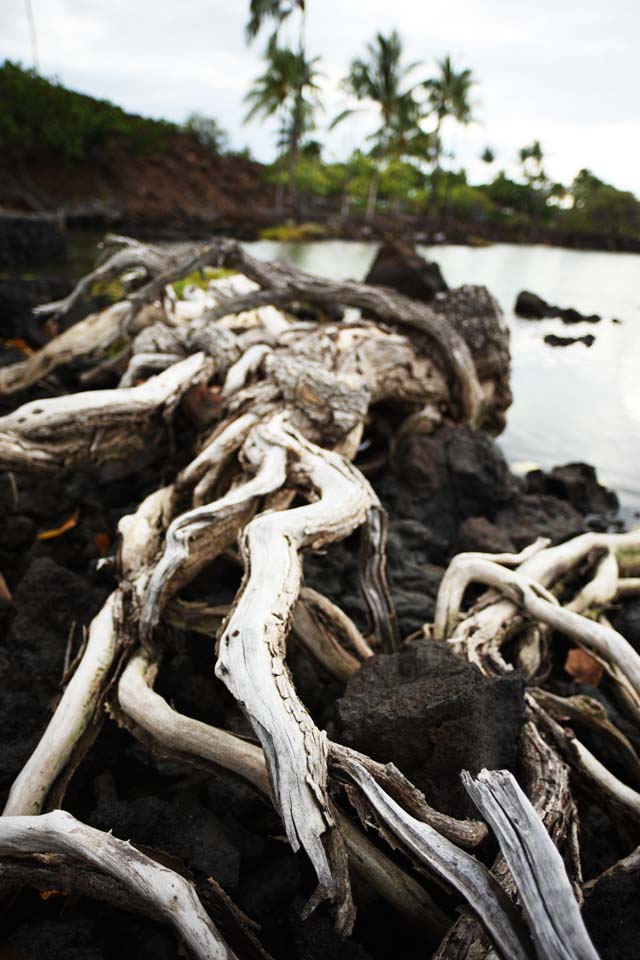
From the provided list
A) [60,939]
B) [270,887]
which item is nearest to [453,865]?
[270,887]

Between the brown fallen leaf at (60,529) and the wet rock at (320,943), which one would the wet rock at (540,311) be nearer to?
the brown fallen leaf at (60,529)

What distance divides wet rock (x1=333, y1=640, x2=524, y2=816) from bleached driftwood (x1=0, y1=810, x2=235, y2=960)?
0.57 meters

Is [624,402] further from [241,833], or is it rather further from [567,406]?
[241,833]

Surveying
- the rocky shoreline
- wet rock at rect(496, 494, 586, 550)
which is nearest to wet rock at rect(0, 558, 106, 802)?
the rocky shoreline

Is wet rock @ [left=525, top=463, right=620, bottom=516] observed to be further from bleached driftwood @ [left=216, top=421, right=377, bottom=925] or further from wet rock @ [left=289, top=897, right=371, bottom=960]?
wet rock @ [left=289, top=897, right=371, bottom=960]

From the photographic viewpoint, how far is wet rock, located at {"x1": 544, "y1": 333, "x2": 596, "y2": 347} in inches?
404

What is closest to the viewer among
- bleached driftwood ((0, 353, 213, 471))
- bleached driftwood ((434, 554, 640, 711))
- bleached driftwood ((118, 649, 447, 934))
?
bleached driftwood ((118, 649, 447, 934))

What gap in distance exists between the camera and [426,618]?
2684mm

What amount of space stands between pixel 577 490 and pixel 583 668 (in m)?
2.58

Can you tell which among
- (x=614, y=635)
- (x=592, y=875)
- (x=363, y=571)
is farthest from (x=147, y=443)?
(x=592, y=875)

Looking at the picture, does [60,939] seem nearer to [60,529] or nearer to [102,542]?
[102,542]

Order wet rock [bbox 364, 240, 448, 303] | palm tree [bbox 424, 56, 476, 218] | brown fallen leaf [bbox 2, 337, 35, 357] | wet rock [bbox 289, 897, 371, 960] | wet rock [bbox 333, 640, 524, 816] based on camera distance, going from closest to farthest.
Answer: wet rock [bbox 289, 897, 371, 960] < wet rock [bbox 333, 640, 524, 816] < brown fallen leaf [bbox 2, 337, 35, 357] < wet rock [bbox 364, 240, 448, 303] < palm tree [bbox 424, 56, 476, 218]

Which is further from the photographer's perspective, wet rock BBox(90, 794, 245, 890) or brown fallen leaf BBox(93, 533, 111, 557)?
brown fallen leaf BBox(93, 533, 111, 557)

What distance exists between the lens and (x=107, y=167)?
4034 centimetres
